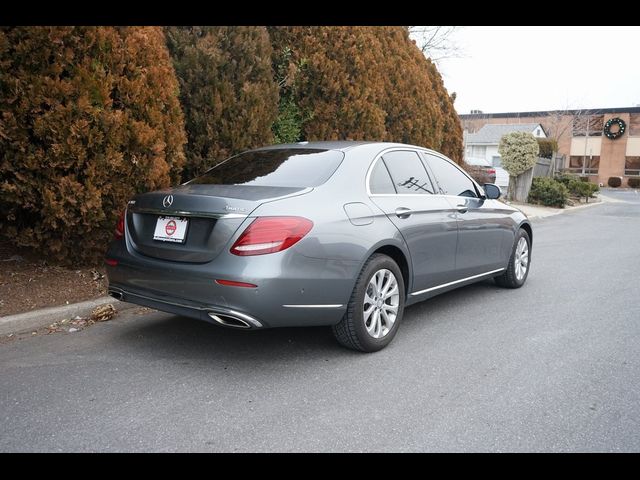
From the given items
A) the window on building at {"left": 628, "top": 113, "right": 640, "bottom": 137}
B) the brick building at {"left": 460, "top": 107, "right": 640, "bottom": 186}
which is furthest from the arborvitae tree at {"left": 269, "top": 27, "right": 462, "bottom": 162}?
the window on building at {"left": 628, "top": 113, "right": 640, "bottom": 137}

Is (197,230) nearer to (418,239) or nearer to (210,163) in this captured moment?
(418,239)

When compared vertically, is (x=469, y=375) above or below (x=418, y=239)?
below

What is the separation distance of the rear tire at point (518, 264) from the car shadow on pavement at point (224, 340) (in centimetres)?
186

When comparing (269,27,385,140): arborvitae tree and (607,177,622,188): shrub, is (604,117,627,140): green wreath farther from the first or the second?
(269,27,385,140): arborvitae tree

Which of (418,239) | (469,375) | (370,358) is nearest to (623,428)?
(469,375)

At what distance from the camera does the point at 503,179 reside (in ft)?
69.3

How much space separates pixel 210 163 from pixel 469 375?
3.96 m

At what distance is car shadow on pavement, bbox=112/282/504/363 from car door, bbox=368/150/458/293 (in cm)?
56

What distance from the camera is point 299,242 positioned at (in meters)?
3.58

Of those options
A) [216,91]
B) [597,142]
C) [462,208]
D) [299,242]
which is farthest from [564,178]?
[597,142]

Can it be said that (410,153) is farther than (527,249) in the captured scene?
No

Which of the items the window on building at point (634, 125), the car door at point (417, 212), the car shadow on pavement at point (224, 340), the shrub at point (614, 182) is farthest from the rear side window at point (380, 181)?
the window on building at point (634, 125)
